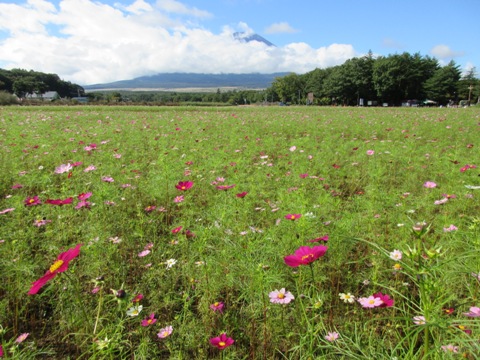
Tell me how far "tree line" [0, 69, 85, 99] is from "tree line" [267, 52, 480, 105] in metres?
80.6

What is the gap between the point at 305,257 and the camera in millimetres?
1012

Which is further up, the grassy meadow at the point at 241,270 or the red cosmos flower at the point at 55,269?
the red cosmos flower at the point at 55,269

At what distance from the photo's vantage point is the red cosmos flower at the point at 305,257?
0.96 meters

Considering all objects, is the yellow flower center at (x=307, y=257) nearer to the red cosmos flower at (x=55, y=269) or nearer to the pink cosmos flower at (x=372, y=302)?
the pink cosmos flower at (x=372, y=302)

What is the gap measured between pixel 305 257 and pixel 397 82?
201ft

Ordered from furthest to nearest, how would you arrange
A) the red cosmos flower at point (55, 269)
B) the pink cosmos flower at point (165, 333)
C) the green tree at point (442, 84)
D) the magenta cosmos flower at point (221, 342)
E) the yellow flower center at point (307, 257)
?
1. the green tree at point (442, 84)
2. the pink cosmos flower at point (165, 333)
3. the magenta cosmos flower at point (221, 342)
4. the yellow flower center at point (307, 257)
5. the red cosmos flower at point (55, 269)

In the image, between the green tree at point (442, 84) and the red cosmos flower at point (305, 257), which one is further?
the green tree at point (442, 84)

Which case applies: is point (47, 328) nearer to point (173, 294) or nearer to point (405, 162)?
point (173, 294)

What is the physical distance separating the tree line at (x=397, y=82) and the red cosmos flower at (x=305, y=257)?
58.9 metres

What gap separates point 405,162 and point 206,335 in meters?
3.74

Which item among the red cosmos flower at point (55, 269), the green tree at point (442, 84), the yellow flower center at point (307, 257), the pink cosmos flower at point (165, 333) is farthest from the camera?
the green tree at point (442, 84)

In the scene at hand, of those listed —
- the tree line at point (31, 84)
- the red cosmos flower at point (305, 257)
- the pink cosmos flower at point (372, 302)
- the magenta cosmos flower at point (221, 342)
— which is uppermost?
the tree line at point (31, 84)

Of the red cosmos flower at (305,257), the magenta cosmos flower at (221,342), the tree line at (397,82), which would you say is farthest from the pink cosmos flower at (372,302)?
the tree line at (397,82)

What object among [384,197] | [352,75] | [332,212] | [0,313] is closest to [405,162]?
[384,197]
